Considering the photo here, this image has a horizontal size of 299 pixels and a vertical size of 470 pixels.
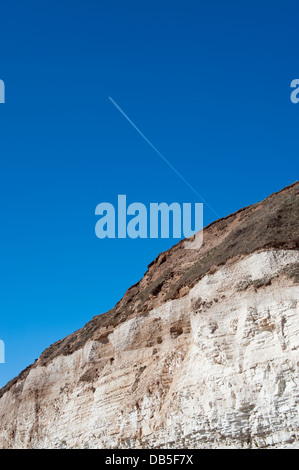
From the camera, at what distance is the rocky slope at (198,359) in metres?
19.2

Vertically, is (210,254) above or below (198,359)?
above

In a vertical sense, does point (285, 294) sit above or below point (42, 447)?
above

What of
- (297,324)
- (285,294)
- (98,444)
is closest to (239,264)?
(285,294)

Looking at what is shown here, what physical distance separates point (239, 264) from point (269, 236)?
6.33 ft

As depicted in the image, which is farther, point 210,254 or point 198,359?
point 210,254

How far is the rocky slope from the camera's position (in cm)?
1917

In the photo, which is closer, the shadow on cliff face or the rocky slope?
the rocky slope

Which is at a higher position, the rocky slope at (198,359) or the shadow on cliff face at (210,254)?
the shadow on cliff face at (210,254)

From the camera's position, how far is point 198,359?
2209 cm

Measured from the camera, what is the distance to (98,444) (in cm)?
2488

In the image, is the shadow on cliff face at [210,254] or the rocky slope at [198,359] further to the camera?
the shadow on cliff face at [210,254]
